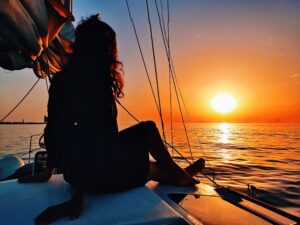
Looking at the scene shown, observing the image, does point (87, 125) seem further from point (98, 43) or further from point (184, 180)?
point (184, 180)

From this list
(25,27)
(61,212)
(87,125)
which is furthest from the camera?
(25,27)

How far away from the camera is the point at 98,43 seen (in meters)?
1.58

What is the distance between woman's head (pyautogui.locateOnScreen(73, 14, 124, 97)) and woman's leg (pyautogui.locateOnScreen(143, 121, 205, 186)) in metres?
0.56

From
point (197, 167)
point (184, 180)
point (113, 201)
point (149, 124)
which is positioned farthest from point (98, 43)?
point (197, 167)

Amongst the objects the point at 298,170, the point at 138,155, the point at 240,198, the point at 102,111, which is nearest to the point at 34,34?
the point at 102,111

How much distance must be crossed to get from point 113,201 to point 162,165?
0.76m

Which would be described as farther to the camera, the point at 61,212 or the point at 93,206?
the point at 93,206

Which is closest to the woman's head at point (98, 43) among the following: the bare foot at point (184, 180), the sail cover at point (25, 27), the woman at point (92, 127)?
the woman at point (92, 127)

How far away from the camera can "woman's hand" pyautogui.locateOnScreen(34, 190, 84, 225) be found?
1143 millimetres

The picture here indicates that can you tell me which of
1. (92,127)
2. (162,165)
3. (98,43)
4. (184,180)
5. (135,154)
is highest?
(98,43)

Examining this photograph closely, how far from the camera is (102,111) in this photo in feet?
4.89

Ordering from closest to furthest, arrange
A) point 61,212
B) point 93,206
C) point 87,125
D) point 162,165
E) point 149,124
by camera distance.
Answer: point 61,212 → point 93,206 → point 87,125 → point 149,124 → point 162,165

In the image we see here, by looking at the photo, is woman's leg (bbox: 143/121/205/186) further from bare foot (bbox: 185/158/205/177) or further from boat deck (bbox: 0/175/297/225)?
bare foot (bbox: 185/158/205/177)

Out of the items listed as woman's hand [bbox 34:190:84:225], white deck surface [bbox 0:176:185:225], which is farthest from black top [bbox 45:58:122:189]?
woman's hand [bbox 34:190:84:225]
